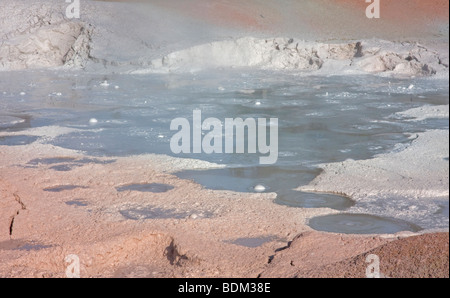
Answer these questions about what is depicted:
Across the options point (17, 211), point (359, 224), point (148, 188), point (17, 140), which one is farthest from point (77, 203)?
point (17, 140)

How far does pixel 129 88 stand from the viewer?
23.9 feet

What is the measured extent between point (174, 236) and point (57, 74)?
6.79m

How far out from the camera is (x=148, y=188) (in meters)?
3.36

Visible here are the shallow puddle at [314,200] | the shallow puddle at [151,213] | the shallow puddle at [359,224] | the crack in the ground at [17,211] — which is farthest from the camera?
the shallow puddle at [314,200]

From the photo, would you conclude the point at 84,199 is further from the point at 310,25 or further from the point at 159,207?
the point at 310,25

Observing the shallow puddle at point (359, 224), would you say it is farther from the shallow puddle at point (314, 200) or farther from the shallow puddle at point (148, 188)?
the shallow puddle at point (148, 188)

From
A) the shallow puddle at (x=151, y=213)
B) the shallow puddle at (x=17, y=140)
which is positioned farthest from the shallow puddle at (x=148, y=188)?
the shallow puddle at (x=17, y=140)

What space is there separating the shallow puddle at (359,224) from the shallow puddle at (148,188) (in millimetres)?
911

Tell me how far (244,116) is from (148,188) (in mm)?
2106

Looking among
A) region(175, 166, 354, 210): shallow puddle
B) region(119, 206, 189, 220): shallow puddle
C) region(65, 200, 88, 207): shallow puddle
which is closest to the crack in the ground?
region(65, 200, 88, 207): shallow puddle

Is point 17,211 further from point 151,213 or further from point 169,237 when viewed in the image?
point 169,237

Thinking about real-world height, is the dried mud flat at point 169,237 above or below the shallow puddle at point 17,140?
below

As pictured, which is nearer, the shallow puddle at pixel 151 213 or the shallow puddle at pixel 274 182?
the shallow puddle at pixel 151 213

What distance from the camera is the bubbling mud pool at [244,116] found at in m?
3.38
